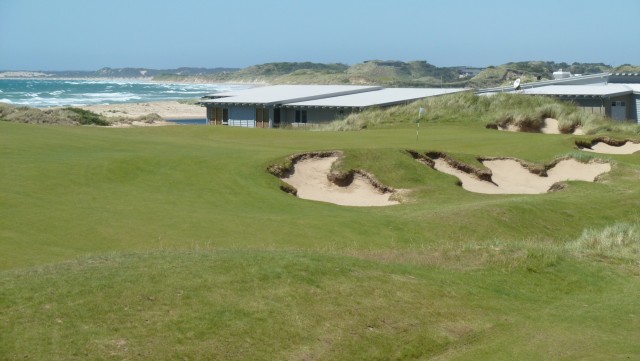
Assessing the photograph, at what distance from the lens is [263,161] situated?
2989 centimetres

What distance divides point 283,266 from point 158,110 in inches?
4633

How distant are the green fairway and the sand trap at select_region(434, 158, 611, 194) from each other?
1709 millimetres

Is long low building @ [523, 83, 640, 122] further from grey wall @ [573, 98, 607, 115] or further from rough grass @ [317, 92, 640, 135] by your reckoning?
rough grass @ [317, 92, 640, 135]

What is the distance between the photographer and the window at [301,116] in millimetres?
71125

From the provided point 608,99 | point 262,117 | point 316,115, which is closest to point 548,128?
point 608,99

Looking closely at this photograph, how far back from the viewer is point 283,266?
1355cm

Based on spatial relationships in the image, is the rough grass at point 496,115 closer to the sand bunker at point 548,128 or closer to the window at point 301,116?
the sand bunker at point 548,128

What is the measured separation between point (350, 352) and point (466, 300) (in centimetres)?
300

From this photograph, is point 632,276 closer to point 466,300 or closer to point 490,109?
point 466,300

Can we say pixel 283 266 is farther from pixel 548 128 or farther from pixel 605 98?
pixel 605 98

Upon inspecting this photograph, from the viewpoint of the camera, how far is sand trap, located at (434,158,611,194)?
3228 centimetres

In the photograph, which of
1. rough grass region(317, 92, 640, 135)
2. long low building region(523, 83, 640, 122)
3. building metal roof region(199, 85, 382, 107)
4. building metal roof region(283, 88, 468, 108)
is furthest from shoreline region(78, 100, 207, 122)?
rough grass region(317, 92, 640, 135)

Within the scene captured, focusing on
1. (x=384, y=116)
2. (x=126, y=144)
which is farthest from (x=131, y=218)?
(x=384, y=116)

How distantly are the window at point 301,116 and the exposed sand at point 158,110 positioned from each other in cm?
4467
